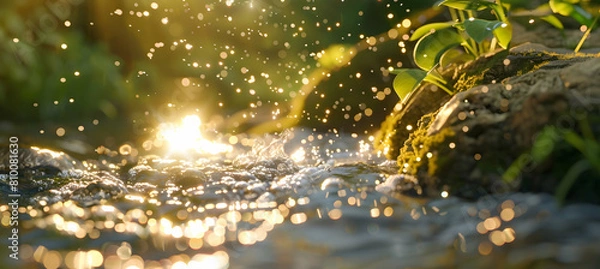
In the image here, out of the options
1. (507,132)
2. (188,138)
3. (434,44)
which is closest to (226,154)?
(188,138)

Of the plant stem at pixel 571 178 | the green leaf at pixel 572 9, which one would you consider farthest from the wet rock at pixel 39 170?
the green leaf at pixel 572 9

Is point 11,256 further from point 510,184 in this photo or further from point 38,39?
point 38,39

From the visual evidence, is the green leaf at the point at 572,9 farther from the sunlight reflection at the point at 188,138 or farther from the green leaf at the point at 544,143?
the sunlight reflection at the point at 188,138

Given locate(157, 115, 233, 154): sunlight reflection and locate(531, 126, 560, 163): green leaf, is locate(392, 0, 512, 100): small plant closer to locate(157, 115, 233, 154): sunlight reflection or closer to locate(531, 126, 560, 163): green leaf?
locate(531, 126, 560, 163): green leaf

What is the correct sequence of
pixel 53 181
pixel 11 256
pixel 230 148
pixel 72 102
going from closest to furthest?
pixel 11 256 → pixel 53 181 → pixel 230 148 → pixel 72 102

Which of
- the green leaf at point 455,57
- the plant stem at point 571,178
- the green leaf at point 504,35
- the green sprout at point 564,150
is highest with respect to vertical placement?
the green leaf at point 455,57

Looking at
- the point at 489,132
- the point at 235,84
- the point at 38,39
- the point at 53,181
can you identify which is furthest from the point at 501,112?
Result: the point at 38,39
